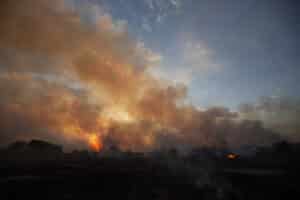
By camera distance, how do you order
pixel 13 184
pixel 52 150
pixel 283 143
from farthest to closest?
pixel 52 150 < pixel 283 143 < pixel 13 184

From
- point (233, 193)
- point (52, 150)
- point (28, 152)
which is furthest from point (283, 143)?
point (28, 152)

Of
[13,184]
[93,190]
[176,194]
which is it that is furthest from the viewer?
[13,184]

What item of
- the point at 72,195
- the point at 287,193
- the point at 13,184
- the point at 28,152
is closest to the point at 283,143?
the point at 287,193

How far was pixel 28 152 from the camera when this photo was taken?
423 ft

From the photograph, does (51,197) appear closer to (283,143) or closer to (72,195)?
(72,195)

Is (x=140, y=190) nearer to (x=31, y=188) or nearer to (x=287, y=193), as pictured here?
(x=31, y=188)

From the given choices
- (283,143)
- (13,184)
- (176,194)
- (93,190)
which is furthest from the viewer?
(283,143)

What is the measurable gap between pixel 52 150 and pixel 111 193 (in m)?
139

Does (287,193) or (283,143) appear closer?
(287,193)

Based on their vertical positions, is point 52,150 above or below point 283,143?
below

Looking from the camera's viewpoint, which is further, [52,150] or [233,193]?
[52,150]

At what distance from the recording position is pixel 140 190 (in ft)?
99.2

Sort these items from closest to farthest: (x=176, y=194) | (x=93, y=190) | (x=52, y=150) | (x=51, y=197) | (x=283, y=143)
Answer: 1. (x=51, y=197)
2. (x=176, y=194)
3. (x=93, y=190)
4. (x=283, y=143)
5. (x=52, y=150)

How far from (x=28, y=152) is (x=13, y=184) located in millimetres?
120274
